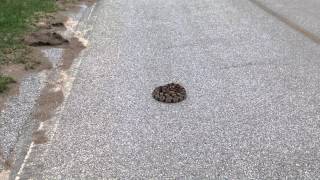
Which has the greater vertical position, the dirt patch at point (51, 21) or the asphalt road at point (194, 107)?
the asphalt road at point (194, 107)

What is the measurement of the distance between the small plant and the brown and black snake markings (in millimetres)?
1972

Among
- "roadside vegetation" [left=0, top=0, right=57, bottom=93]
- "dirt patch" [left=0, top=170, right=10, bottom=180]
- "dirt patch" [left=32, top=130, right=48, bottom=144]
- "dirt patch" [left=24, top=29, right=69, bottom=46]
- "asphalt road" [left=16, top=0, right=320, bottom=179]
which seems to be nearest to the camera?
"dirt patch" [left=0, top=170, right=10, bottom=180]

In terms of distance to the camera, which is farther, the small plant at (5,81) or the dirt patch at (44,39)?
the dirt patch at (44,39)

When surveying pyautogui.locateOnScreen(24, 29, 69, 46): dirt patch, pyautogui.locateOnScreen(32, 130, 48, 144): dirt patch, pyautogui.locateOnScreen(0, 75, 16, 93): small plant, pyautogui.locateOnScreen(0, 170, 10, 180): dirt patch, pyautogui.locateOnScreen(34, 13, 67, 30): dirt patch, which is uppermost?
pyautogui.locateOnScreen(0, 170, 10, 180): dirt patch

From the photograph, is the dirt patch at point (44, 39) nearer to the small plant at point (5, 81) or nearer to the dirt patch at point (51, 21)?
the dirt patch at point (51, 21)

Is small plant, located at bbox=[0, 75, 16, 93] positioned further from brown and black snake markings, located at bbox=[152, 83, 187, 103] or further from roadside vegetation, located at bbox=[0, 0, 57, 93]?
brown and black snake markings, located at bbox=[152, 83, 187, 103]

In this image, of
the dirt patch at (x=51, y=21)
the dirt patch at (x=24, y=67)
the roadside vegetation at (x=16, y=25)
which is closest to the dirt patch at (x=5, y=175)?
the dirt patch at (x=24, y=67)

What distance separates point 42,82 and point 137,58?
1710 millimetres

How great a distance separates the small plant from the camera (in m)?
7.09

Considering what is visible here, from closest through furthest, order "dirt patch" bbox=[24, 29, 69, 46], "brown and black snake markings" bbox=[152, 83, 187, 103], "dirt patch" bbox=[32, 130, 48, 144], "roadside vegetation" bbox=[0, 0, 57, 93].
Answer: "dirt patch" bbox=[32, 130, 48, 144]
"brown and black snake markings" bbox=[152, 83, 187, 103]
"roadside vegetation" bbox=[0, 0, 57, 93]
"dirt patch" bbox=[24, 29, 69, 46]

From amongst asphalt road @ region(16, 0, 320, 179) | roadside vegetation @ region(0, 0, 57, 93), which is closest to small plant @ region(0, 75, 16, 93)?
roadside vegetation @ region(0, 0, 57, 93)

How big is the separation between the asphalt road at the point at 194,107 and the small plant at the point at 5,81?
0.87 m

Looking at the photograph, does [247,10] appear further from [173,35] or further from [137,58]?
[137,58]

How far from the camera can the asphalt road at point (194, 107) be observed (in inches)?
205
